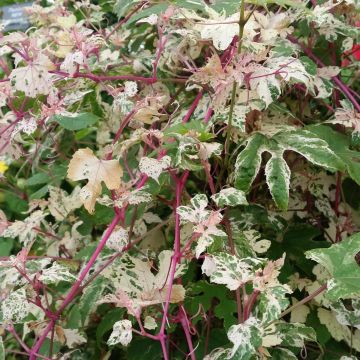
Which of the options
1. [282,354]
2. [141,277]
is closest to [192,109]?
[141,277]

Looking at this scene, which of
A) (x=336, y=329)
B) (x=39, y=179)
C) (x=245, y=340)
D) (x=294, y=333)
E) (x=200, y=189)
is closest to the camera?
(x=245, y=340)

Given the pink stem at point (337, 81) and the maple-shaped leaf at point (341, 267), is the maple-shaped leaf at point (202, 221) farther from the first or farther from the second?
the pink stem at point (337, 81)

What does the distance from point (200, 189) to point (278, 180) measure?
36 centimetres

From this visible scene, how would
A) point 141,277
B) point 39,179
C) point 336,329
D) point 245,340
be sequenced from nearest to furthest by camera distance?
point 245,340
point 141,277
point 336,329
point 39,179

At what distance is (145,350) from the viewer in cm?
89

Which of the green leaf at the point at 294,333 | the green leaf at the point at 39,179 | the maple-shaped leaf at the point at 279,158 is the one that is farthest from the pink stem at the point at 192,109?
the green leaf at the point at 39,179

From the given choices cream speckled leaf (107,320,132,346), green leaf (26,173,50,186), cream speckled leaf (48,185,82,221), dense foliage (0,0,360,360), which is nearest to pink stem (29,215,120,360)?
dense foliage (0,0,360,360)

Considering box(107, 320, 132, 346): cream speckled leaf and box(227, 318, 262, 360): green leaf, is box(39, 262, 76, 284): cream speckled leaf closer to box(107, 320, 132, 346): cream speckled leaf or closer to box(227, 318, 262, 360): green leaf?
box(107, 320, 132, 346): cream speckled leaf

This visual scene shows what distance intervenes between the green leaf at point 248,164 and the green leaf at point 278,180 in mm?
21

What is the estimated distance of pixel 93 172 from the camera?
717 mm

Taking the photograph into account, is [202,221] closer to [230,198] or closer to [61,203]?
[230,198]

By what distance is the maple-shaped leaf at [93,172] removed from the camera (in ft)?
2.34

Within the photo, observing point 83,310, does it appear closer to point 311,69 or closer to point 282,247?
point 282,247

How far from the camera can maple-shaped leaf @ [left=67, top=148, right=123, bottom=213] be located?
0.71 m
